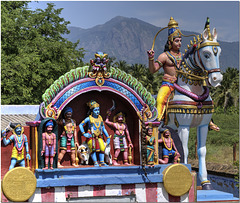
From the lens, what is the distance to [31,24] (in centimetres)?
2222

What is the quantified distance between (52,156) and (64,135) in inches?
18.9

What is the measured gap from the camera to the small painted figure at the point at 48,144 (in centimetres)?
834

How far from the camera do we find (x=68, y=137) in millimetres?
8719

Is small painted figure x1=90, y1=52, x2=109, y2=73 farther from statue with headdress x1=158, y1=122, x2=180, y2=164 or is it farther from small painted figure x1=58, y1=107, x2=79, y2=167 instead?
statue with headdress x1=158, y1=122, x2=180, y2=164

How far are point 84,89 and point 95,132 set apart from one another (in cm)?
74

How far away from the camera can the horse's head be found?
29.9ft

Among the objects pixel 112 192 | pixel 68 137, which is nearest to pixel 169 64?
pixel 68 137

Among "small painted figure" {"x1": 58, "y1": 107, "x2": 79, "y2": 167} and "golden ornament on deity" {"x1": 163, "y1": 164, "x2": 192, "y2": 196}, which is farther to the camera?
"golden ornament on deity" {"x1": 163, "y1": 164, "x2": 192, "y2": 196}

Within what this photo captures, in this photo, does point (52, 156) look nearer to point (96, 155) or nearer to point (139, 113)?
point (96, 155)

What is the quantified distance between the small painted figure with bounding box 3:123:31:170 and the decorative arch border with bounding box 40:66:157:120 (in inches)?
17.7

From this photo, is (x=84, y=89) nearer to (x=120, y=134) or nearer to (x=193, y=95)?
(x=120, y=134)

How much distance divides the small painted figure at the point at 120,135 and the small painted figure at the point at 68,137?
0.66 metres

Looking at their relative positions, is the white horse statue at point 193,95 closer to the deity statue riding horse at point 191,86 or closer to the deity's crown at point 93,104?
the deity statue riding horse at point 191,86

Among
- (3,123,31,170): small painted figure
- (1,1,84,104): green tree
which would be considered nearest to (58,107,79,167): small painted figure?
(3,123,31,170): small painted figure
